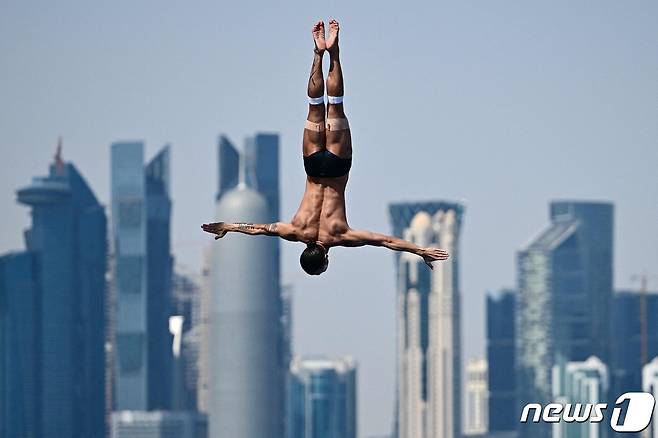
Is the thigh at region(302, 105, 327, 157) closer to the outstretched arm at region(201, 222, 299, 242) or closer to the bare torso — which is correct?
the bare torso

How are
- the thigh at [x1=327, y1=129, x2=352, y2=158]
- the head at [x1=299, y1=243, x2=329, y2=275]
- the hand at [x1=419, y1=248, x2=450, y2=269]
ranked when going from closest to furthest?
1. the hand at [x1=419, y1=248, x2=450, y2=269]
2. the head at [x1=299, y1=243, x2=329, y2=275]
3. the thigh at [x1=327, y1=129, x2=352, y2=158]

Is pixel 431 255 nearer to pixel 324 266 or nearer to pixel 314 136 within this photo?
pixel 324 266

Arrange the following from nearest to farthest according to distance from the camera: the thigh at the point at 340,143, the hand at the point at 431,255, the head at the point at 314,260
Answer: the hand at the point at 431,255 < the head at the point at 314,260 < the thigh at the point at 340,143

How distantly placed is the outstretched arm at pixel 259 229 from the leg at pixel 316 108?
5.04ft

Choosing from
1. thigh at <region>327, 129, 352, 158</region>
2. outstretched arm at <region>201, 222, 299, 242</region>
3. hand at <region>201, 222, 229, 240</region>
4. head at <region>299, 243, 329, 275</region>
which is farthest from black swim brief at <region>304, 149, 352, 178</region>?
hand at <region>201, 222, 229, 240</region>

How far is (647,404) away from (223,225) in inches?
1204

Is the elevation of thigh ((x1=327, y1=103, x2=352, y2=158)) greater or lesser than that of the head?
greater

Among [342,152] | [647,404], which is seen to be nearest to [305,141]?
[342,152]

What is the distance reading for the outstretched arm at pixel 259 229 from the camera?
4784 centimetres

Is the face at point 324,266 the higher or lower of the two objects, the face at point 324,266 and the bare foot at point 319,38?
the lower

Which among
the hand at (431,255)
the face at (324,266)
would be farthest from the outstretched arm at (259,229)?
the hand at (431,255)

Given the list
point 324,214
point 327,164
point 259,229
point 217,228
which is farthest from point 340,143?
point 217,228

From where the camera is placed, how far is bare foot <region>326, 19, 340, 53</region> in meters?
47.7

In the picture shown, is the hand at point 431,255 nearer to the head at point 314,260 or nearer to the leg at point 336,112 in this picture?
the head at point 314,260
